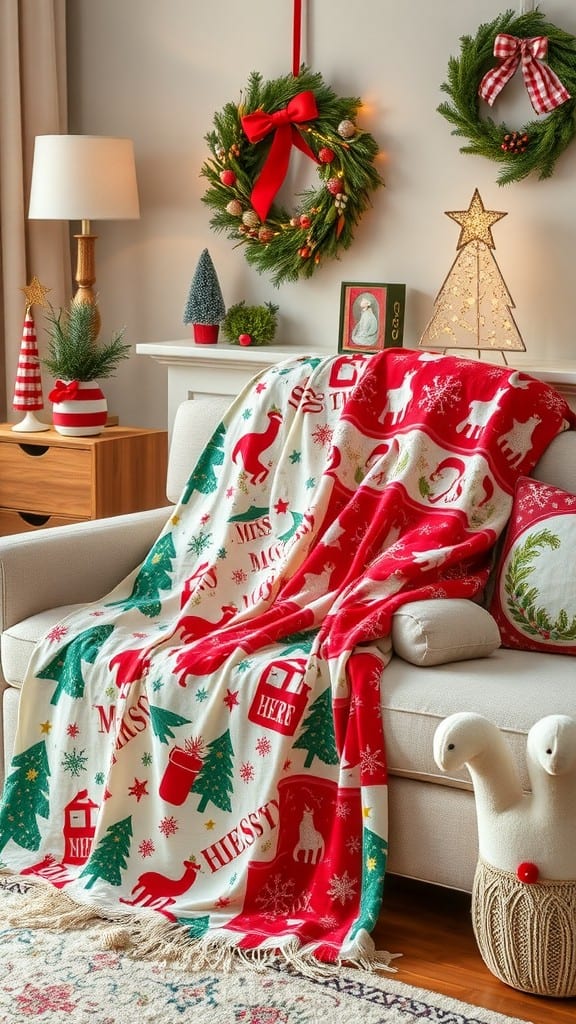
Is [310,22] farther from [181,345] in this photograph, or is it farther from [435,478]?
[435,478]

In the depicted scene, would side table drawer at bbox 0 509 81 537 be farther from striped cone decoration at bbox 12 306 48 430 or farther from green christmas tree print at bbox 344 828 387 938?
green christmas tree print at bbox 344 828 387 938

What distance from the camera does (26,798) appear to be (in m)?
2.48

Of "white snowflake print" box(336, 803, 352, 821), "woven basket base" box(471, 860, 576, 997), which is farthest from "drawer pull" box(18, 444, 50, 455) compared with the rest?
"woven basket base" box(471, 860, 576, 997)

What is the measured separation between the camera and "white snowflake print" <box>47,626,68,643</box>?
2482 millimetres

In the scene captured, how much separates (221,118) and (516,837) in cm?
240

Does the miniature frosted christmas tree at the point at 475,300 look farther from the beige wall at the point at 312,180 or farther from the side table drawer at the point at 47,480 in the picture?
the side table drawer at the point at 47,480

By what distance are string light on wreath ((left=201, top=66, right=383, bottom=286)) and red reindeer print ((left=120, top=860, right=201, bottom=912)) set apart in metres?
1.86

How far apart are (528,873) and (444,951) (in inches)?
11.8

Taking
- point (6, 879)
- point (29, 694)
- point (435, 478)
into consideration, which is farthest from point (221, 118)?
point (6, 879)

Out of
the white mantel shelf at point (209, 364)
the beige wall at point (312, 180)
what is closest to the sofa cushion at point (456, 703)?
the beige wall at point (312, 180)

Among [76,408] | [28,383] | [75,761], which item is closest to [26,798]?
[75,761]

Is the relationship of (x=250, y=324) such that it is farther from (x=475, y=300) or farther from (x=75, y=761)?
(x=75, y=761)

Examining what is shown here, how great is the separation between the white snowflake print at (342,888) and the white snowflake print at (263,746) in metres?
0.24

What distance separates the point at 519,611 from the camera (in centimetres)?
238
